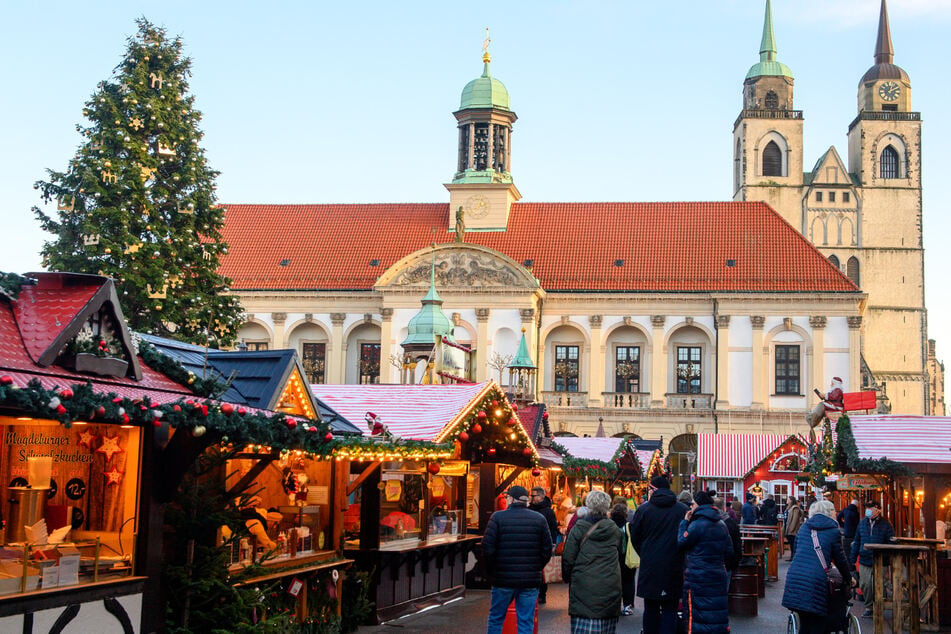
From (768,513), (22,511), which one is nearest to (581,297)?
(768,513)

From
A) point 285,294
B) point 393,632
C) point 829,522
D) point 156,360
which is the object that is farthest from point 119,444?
point 285,294

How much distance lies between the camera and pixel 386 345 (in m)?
52.3

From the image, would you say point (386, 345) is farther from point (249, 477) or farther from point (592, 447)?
point (249, 477)

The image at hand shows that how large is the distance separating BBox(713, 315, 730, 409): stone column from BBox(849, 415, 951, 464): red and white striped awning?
33772 millimetres

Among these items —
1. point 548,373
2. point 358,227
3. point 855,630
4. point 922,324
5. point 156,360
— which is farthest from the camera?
point 922,324

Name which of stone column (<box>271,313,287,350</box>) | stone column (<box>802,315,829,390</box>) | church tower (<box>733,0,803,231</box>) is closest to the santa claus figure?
stone column (<box>802,315,829,390</box>)

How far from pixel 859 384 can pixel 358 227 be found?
76.7 feet

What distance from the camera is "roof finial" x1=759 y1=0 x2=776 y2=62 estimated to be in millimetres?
85750

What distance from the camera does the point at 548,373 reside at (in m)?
54.3

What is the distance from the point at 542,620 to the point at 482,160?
41.9 m

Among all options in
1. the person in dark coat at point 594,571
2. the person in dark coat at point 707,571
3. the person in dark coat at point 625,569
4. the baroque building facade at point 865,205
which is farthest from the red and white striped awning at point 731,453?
the baroque building facade at point 865,205

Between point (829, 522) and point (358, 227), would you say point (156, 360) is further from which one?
point (358, 227)

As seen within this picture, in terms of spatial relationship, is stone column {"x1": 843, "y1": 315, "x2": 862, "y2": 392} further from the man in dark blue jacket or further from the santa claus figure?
the man in dark blue jacket

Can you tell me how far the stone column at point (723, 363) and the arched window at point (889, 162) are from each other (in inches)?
1524
